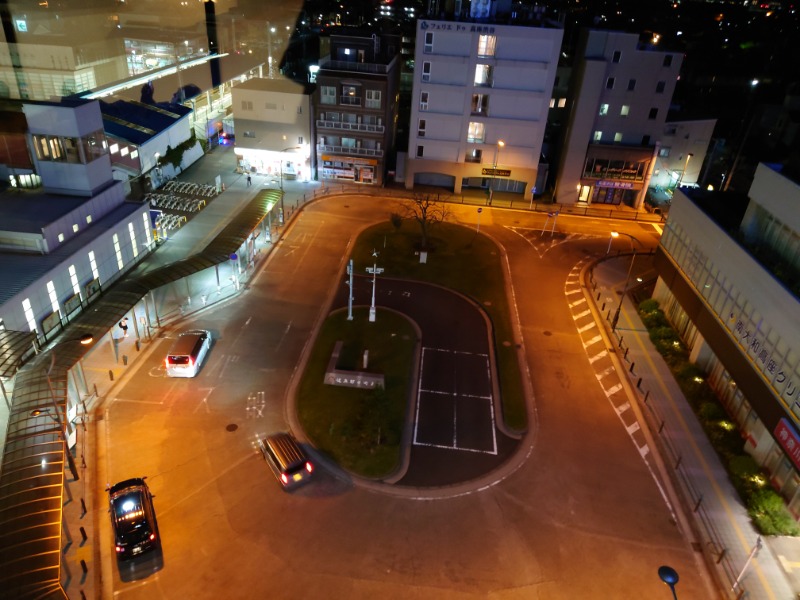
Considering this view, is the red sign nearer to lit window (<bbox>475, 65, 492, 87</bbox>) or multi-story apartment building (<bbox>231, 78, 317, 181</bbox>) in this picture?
lit window (<bbox>475, 65, 492, 87</bbox>)

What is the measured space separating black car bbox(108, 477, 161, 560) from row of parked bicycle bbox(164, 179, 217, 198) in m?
43.7

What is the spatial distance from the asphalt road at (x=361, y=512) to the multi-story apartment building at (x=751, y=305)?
7128mm

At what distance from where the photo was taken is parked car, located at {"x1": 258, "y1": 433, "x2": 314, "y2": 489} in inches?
1031

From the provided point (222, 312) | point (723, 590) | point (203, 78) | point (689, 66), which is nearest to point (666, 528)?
point (723, 590)

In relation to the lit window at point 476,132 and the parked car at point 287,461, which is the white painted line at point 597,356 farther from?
the lit window at point 476,132

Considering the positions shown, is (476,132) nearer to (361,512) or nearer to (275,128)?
(275,128)

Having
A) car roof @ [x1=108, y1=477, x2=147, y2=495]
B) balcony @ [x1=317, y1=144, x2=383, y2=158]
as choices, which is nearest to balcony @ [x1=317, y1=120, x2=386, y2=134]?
balcony @ [x1=317, y1=144, x2=383, y2=158]

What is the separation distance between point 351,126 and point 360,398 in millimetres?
44927

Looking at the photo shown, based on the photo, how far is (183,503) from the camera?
25062 mm

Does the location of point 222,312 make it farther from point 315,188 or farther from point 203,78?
point 203,78

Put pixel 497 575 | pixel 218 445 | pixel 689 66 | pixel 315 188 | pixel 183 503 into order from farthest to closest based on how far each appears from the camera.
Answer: pixel 689 66, pixel 315 188, pixel 218 445, pixel 183 503, pixel 497 575

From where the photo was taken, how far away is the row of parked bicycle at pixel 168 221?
5081cm

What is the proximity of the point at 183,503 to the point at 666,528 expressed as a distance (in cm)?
2433

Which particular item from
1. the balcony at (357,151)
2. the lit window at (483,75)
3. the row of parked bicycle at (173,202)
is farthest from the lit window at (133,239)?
the lit window at (483,75)
